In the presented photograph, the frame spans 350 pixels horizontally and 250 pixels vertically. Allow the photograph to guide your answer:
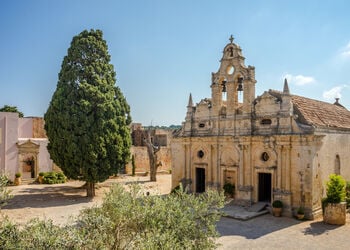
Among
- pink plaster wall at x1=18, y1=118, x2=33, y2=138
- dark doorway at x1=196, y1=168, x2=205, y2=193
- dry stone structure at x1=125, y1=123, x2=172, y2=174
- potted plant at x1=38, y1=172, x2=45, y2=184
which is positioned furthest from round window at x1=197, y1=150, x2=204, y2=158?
pink plaster wall at x1=18, y1=118, x2=33, y2=138

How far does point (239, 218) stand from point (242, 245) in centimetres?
435

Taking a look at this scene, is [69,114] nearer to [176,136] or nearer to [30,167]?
[176,136]

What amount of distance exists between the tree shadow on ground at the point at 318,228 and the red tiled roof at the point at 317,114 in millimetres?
6106

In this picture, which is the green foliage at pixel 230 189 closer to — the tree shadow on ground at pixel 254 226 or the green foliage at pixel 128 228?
the tree shadow on ground at pixel 254 226

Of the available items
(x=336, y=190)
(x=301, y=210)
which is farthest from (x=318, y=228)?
(x=336, y=190)

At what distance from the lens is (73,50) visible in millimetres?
24172

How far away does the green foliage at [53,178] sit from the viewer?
106 feet

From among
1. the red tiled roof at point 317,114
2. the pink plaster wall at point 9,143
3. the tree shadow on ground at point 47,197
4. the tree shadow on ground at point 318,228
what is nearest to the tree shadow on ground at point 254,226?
the tree shadow on ground at point 318,228

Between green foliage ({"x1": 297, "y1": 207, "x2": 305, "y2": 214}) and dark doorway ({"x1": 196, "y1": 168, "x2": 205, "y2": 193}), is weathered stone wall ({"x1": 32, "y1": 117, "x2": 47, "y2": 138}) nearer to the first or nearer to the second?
dark doorway ({"x1": 196, "y1": 168, "x2": 205, "y2": 193})

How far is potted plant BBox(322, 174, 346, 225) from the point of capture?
17.1m

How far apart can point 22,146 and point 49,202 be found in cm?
1230

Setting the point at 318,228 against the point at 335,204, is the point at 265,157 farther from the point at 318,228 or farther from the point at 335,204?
the point at 318,228

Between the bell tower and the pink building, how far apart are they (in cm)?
2127

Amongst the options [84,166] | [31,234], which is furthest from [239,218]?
[31,234]
